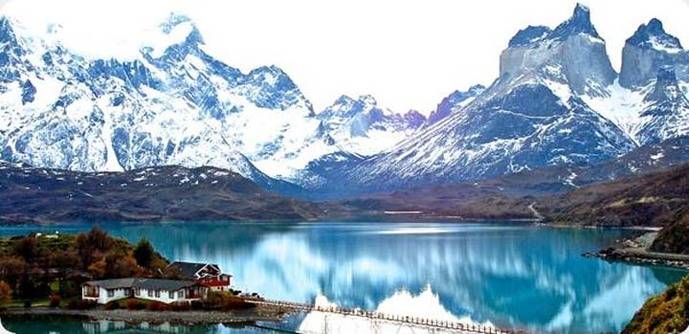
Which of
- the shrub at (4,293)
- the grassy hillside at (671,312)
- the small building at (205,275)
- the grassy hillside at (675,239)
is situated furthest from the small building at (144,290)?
the grassy hillside at (675,239)

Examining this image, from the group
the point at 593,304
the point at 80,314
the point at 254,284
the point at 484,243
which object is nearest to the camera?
the point at 80,314

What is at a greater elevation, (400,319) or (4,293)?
(4,293)

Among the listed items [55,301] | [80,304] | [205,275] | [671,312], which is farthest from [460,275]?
[671,312]

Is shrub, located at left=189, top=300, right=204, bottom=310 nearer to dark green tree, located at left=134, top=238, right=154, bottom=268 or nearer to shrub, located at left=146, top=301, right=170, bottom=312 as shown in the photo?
shrub, located at left=146, top=301, right=170, bottom=312

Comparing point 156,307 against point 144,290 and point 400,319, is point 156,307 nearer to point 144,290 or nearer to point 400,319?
point 144,290

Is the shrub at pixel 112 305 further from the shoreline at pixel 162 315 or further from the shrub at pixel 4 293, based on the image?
the shrub at pixel 4 293

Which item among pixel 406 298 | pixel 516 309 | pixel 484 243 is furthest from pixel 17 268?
pixel 484 243

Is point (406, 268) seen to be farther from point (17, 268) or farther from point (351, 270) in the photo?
point (17, 268)
